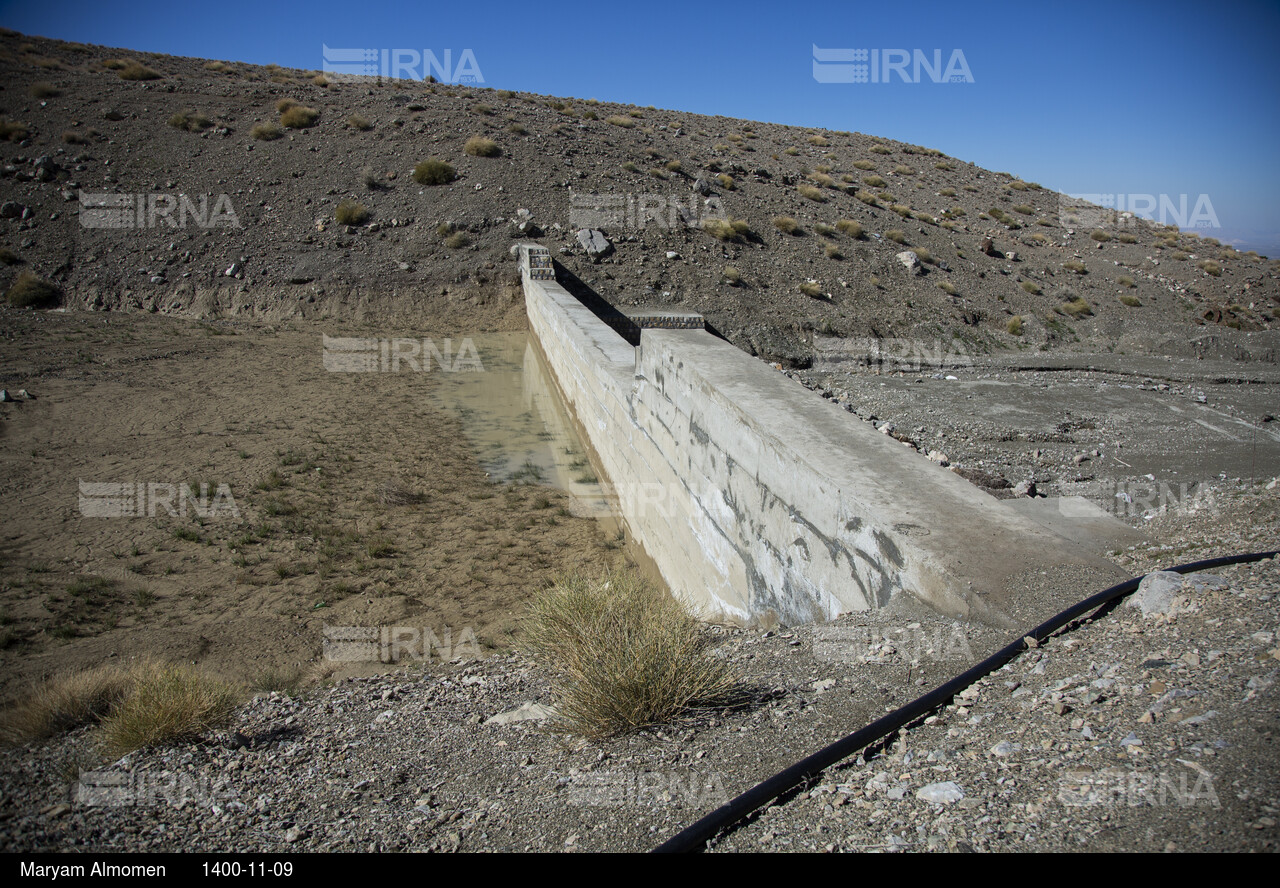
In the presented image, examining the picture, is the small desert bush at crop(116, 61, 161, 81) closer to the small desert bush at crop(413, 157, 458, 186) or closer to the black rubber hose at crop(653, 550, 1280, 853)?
the small desert bush at crop(413, 157, 458, 186)

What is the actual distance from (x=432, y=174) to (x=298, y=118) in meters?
6.02

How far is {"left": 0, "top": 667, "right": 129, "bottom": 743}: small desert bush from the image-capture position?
11.5 feet

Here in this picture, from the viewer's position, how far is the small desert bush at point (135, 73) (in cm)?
2427

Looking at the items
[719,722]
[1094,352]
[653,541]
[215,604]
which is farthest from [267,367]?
[1094,352]

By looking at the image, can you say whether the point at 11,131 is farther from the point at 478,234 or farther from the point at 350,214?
the point at 478,234

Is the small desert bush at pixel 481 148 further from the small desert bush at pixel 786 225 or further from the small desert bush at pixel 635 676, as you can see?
the small desert bush at pixel 635 676

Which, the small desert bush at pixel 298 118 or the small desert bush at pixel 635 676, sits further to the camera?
the small desert bush at pixel 298 118

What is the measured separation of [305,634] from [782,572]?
4.10 metres

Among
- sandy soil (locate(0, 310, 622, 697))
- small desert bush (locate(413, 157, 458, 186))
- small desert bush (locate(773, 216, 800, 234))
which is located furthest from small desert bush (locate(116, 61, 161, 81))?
small desert bush (locate(773, 216, 800, 234))

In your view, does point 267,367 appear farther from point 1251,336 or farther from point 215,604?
point 1251,336

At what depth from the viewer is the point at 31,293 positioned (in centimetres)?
1582

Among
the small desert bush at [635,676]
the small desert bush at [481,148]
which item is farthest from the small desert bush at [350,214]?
the small desert bush at [635,676]

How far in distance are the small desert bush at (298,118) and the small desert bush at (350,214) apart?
5417 mm

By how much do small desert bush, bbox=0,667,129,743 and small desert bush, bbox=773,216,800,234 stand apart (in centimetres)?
1973
